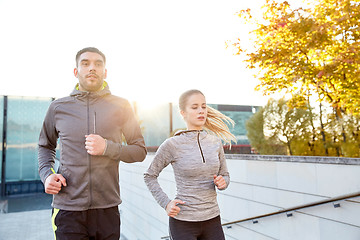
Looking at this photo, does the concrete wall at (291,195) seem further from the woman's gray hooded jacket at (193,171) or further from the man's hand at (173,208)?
the man's hand at (173,208)

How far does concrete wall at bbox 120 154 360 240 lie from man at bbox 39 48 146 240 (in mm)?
1623

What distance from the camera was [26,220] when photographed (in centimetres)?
1042

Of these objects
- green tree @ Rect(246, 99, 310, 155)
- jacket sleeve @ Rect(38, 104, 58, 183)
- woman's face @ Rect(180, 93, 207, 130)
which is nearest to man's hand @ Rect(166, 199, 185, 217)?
woman's face @ Rect(180, 93, 207, 130)

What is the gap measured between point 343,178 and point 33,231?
9329 mm

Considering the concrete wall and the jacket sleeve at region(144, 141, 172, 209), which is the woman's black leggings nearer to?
the jacket sleeve at region(144, 141, 172, 209)

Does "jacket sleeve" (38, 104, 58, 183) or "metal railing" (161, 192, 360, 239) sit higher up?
"jacket sleeve" (38, 104, 58, 183)

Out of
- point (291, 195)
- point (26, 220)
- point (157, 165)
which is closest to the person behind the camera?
point (157, 165)

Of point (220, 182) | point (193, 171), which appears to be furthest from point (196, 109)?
point (220, 182)

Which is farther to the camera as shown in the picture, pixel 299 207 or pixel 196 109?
pixel 299 207

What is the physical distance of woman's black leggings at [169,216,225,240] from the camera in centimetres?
221

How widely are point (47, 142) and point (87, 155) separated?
37 cm

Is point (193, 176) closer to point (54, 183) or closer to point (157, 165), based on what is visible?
point (157, 165)

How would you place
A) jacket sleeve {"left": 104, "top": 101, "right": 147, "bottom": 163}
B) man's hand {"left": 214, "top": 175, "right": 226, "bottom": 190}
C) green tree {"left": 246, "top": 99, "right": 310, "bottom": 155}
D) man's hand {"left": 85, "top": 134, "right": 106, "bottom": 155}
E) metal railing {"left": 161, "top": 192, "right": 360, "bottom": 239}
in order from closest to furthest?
man's hand {"left": 85, "top": 134, "right": 106, "bottom": 155}, jacket sleeve {"left": 104, "top": 101, "right": 147, "bottom": 163}, man's hand {"left": 214, "top": 175, "right": 226, "bottom": 190}, metal railing {"left": 161, "top": 192, "right": 360, "bottom": 239}, green tree {"left": 246, "top": 99, "right": 310, "bottom": 155}

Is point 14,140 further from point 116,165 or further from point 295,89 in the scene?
point 116,165
